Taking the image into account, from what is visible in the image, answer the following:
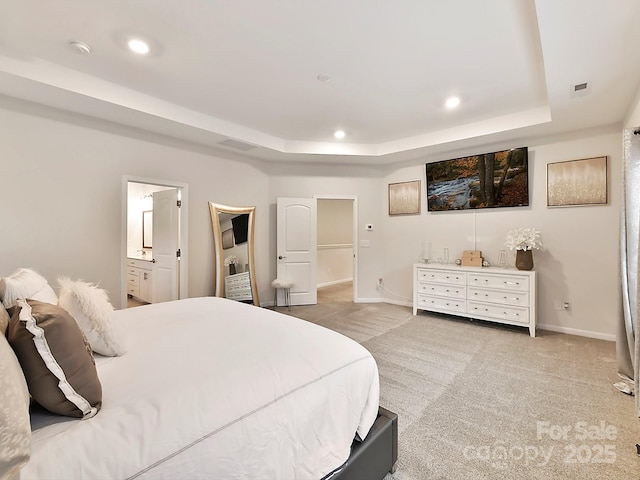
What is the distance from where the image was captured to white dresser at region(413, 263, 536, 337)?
3.70m

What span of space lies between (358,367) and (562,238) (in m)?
3.91

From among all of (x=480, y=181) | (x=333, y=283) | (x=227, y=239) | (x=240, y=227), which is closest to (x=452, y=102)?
(x=480, y=181)

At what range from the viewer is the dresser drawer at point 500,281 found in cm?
372

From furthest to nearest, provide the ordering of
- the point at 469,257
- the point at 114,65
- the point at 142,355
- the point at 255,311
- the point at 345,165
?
the point at 345,165 < the point at 469,257 < the point at 114,65 < the point at 255,311 < the point at 142,355

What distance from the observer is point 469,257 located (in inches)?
173

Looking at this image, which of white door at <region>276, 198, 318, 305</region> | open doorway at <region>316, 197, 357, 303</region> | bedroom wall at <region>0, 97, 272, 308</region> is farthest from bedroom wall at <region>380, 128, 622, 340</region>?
bedroom wall at <region>0, 97, 272, 308</region>

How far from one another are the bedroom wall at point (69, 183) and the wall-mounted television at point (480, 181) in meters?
3.82

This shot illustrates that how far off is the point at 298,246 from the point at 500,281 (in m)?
3.10

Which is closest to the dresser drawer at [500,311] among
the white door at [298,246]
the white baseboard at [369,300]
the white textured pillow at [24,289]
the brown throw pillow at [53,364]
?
the white baseboard at [369,300]

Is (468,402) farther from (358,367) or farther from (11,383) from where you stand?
(11,383)

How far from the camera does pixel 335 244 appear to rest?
7.84 meters

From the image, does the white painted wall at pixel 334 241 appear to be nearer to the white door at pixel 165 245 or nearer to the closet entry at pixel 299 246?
the closet entry at pixel 299 246

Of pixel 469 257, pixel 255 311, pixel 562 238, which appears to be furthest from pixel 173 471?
pixel 562 238

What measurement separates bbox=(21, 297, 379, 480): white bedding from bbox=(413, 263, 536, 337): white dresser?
3.16 m
